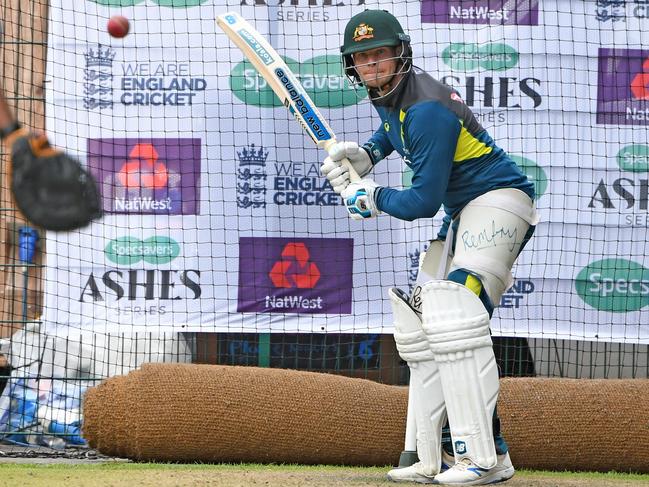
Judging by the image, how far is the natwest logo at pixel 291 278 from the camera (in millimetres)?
7715

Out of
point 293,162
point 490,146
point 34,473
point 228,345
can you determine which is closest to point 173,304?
point 228,345

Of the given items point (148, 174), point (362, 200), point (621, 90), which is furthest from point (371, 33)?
point (621, 90)

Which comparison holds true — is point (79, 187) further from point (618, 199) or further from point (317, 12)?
Result: point (618, 199)

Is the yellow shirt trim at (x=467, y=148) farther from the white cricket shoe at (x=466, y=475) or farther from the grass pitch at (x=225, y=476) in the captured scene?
the grass pitch at (x=225, y=476)

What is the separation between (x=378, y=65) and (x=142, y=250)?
9.34 ft

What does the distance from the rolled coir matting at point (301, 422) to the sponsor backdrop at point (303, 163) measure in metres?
1.22

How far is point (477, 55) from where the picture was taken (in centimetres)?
783

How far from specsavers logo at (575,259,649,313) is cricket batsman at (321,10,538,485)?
7.92 ft

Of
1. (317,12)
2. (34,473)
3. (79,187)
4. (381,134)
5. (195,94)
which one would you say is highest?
(317,12)

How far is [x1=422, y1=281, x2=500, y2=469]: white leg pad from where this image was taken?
5184mm

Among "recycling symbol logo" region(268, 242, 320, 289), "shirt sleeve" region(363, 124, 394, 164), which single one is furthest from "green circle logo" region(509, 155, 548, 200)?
"shirt sleeve" region(363, 124, 394, 164)

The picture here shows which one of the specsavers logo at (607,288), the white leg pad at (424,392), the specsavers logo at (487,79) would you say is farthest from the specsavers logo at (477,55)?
the white leg pad at (424,392)

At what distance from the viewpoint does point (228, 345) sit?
7926 millimetres

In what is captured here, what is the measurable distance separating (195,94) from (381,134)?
7.17ft
